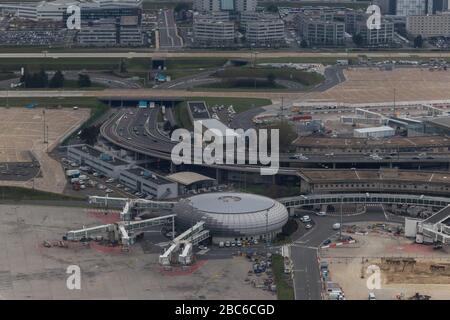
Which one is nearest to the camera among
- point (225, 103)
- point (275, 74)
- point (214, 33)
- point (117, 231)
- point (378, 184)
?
point (117, 231)

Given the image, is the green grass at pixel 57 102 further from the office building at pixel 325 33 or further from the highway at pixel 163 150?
the office building at pixel 325 33

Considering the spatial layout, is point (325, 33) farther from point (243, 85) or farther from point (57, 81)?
point (57, 81)

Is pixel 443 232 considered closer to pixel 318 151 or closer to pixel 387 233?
pixel 387 233

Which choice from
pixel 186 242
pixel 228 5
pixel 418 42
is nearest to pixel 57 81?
pixel 228 5

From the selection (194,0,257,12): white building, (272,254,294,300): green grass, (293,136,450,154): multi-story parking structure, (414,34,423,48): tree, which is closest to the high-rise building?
(414,34,423,48): tree

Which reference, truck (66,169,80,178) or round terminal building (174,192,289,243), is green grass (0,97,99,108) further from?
round terminal building (174,192,289,243)

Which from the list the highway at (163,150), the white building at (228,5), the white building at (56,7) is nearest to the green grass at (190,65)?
the highway at (163,150)
